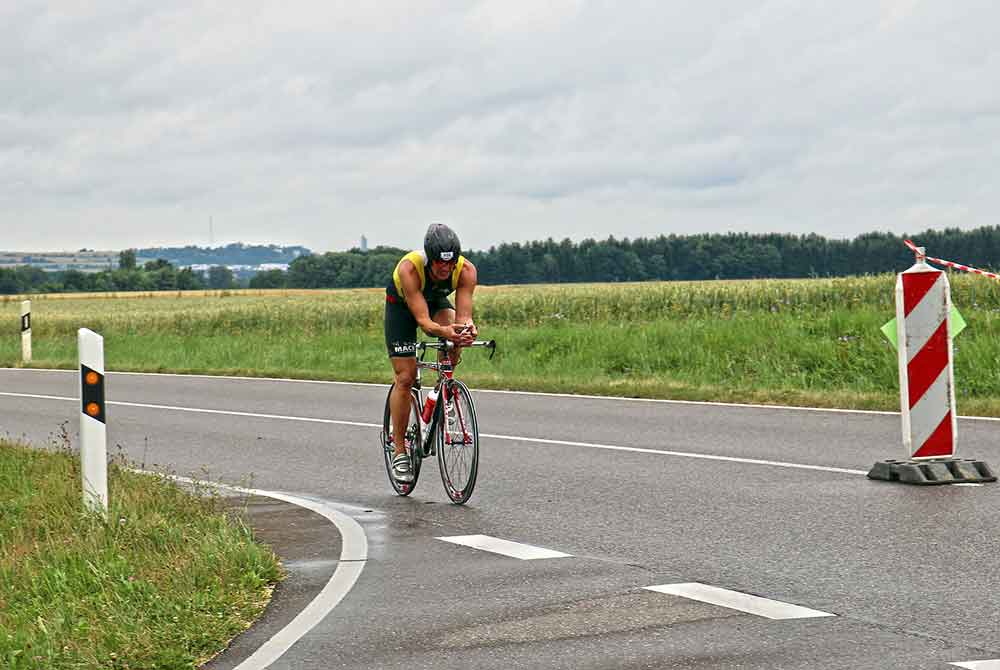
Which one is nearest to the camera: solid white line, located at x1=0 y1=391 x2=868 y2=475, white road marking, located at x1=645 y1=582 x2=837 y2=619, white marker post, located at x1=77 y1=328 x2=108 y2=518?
white road marking, located at x1=645 y1=582 x2=837 y2=619

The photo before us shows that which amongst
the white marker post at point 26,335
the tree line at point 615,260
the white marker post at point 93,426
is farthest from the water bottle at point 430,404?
the tree line at point 615,260

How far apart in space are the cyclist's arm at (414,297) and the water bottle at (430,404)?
609mm

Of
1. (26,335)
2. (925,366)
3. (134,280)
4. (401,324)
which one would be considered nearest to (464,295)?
(401,324)

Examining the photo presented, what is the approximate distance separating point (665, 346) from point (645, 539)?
14.5 meters

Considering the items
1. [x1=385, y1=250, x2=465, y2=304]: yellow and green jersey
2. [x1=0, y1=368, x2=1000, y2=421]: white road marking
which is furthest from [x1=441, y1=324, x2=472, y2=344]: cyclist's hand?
[x1=0, y1=368, x2=1000, y2=421]: white road marking

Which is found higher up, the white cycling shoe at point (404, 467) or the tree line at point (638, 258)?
the tree line at point (638, 258)

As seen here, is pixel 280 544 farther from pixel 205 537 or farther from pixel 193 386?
pixel 193 386

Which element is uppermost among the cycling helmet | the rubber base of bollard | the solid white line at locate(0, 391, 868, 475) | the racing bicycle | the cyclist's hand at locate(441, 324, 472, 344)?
the cycling helmet

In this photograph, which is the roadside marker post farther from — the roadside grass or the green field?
the green field

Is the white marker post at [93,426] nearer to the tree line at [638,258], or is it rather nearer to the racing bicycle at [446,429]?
the racing bicycle at [446,429]

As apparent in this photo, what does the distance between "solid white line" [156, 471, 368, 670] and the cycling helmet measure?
1.79 m

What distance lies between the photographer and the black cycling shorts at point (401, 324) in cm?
973

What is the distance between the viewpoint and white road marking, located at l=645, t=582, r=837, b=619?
6.10m

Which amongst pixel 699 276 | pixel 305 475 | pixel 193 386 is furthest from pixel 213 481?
pixel 699 276
